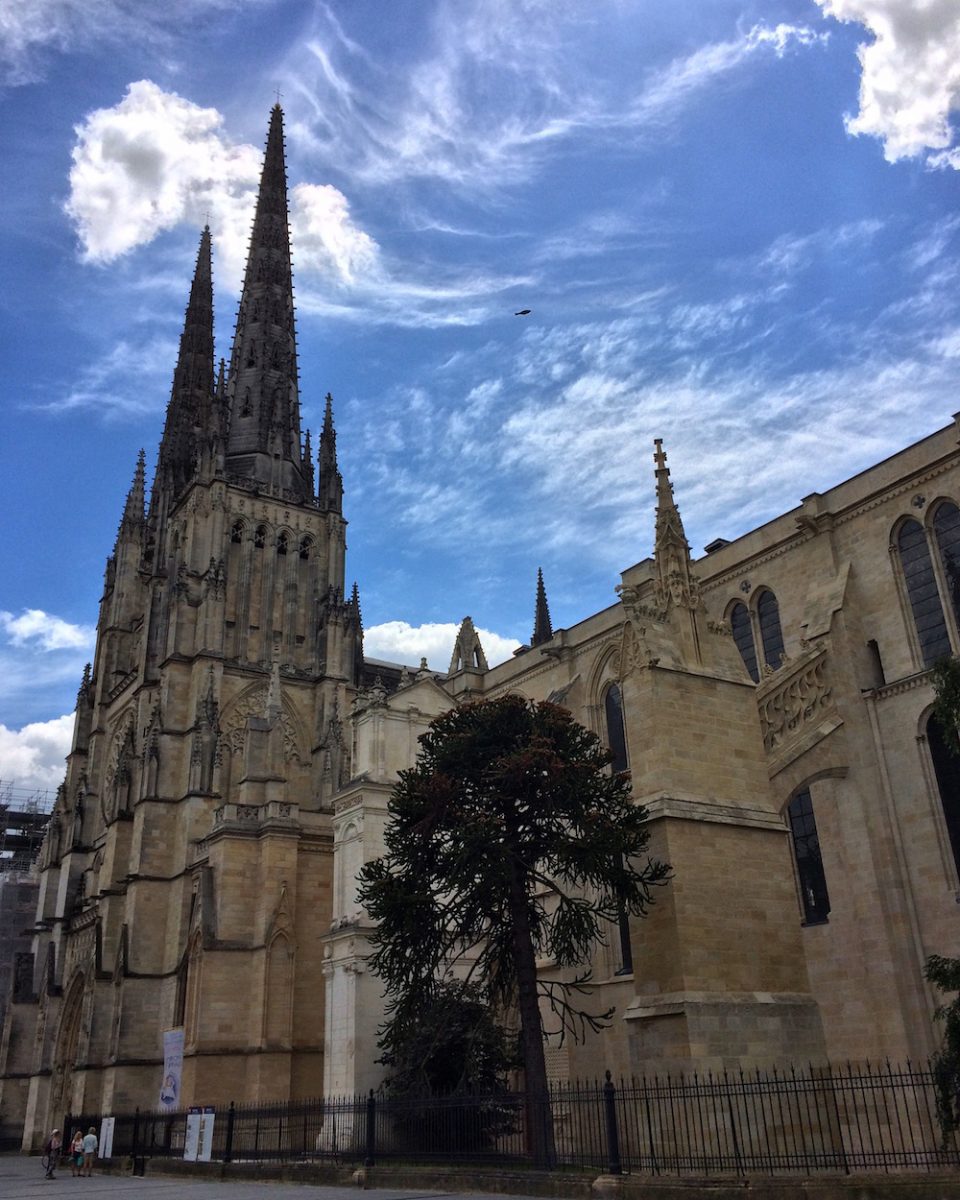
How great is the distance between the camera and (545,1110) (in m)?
15.2

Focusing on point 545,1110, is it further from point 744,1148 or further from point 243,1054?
point 243,1054

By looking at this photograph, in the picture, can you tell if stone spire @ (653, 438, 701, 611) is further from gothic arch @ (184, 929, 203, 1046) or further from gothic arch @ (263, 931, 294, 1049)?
gothic arch @ (184, 929, 203, 1046)

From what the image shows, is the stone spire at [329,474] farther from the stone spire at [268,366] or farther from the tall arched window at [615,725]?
the tall arched window at [615,725]

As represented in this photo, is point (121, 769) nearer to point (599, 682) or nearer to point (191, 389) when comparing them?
point (599, 682)

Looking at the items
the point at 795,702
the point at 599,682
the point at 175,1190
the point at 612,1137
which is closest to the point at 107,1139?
the point at 175,1190

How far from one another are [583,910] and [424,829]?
133 inches

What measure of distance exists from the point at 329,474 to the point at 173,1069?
27292 millimetres

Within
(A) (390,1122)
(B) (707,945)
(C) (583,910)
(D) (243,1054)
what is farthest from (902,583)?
(D) (243,1054)

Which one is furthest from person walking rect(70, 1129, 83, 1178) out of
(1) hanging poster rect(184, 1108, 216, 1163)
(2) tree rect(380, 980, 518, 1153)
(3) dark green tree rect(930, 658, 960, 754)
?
(3) dark green tree rect(930, 658, 960, 754)

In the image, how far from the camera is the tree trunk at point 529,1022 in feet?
51.0

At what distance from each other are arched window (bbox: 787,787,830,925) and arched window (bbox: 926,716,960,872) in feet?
8.70

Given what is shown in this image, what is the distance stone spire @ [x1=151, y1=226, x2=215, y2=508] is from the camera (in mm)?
57094

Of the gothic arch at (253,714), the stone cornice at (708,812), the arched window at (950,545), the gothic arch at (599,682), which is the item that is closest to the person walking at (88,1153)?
the gothic arch at (253,714)

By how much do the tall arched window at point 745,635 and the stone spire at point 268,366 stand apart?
26039mm
